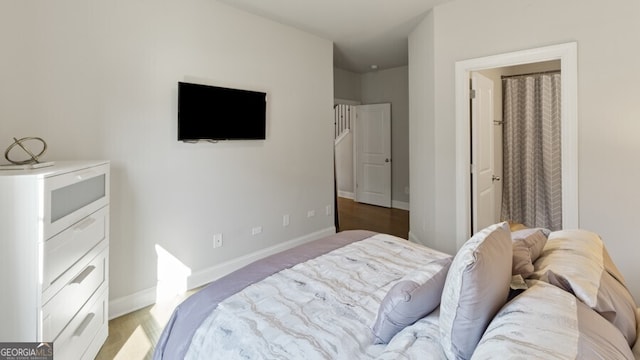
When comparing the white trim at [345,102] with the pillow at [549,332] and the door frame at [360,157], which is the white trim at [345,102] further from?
the pillow at [549,332]

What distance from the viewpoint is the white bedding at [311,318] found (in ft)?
3.67

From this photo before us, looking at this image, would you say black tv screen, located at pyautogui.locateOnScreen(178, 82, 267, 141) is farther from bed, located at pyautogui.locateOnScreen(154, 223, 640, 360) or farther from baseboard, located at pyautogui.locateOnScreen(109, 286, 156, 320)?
bed, located at pyautogui.locateOnScreen(154, 223, 640, 360)

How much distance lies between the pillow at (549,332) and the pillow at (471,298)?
4 centimetres

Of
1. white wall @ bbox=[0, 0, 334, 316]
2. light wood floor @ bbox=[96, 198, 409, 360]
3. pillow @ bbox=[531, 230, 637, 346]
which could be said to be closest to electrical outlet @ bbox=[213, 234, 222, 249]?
white wall @ bbox=[0, 0, 334, 316]

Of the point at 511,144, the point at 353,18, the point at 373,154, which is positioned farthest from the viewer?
the point at 373,154

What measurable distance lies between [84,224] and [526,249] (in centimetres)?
224

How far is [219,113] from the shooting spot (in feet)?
9.96

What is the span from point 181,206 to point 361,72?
467 centimetres

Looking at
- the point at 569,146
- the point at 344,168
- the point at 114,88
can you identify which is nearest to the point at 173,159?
the point at 114,88

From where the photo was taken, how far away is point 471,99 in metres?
3.18

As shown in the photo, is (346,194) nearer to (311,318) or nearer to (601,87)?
(601,87)

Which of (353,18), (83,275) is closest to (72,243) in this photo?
(83,275)

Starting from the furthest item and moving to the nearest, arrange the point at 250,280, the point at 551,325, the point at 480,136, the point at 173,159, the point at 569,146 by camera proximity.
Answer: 1. the point at 480,136
2. the point at 173,159
3. the point at 569,146
4. the point at 250,280
5. the point at 551,325

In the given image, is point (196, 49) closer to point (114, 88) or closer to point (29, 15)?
point (114, 88)
